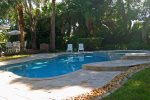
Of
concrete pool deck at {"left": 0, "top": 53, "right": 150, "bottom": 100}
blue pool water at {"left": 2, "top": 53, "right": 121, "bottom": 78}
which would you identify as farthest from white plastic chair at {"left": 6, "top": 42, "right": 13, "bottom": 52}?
concrete pool deck at {"left": 0, "top": 53, "right": 150, "bottom": 100}

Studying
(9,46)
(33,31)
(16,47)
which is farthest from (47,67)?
(33,31)

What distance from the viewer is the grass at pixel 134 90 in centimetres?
663

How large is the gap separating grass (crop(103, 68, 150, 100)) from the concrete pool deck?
104 centimetres

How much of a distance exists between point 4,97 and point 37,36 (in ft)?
66.1

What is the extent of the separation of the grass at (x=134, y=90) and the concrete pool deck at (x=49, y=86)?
40.9 inches

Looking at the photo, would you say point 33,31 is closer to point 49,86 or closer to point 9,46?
point 9,46

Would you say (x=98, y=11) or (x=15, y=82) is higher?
(x=98, y=11)

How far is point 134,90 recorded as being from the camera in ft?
23.5

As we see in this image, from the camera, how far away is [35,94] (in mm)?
7758

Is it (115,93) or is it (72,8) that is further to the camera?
(72,8)

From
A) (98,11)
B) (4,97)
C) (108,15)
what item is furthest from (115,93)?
(108,15)

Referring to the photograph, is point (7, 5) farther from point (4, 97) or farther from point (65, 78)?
point (4, 97)

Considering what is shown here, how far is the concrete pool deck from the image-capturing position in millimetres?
7571

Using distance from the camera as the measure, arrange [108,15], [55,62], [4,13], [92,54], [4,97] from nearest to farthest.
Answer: [4,97]
[55,62]
[4,13]
[92,54]
[108,15]
